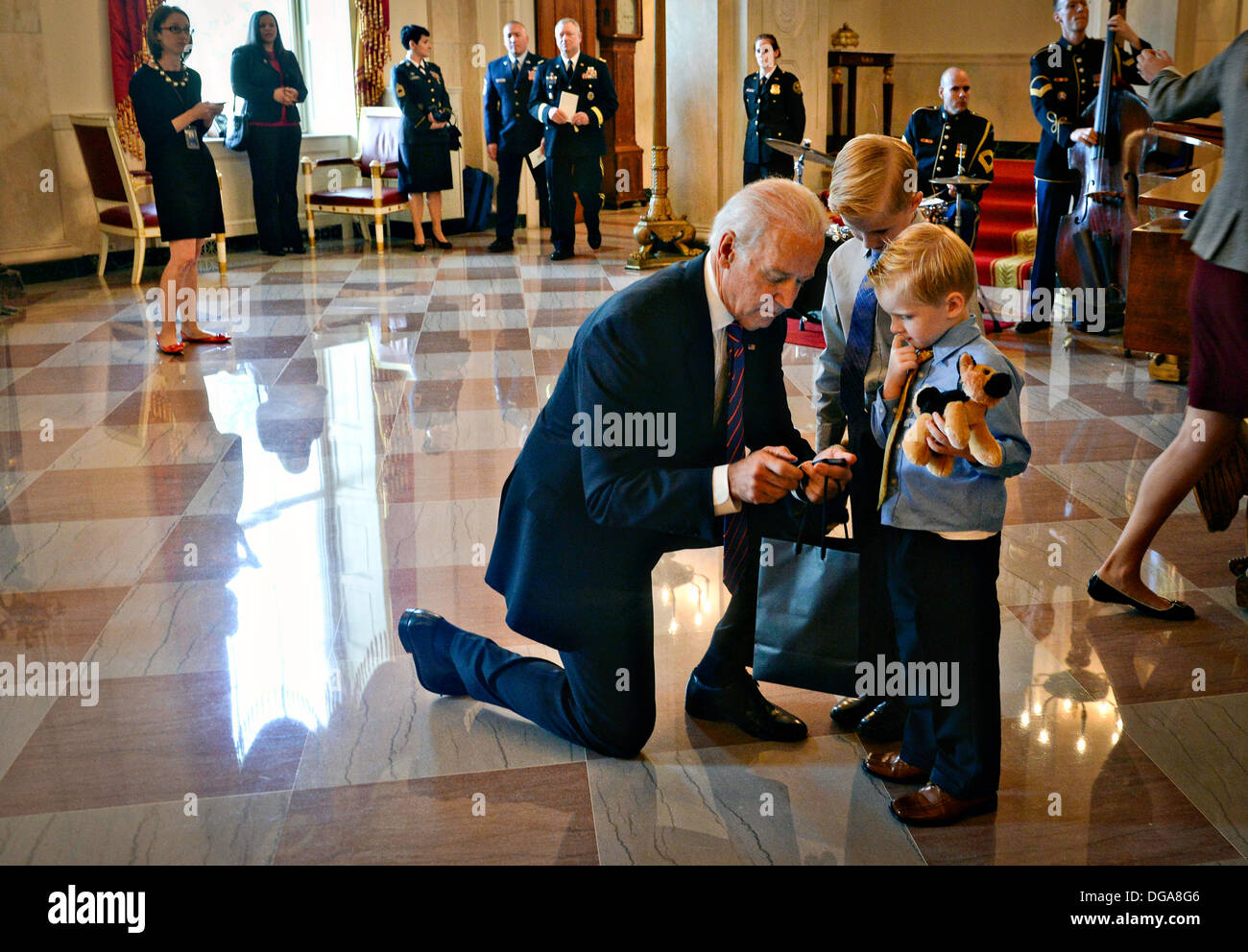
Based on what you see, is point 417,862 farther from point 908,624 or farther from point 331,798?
point 908,624

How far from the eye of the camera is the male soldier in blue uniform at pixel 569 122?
31.0 feet

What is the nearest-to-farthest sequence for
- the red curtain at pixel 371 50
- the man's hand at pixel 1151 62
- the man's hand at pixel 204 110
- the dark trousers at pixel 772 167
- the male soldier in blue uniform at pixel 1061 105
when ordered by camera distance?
the man's hand at pixel 1151 62 < the man's hand at pixel 204 110 < the male soldier in blue uniform at pixel 1061 105 < the dark trousers at pixel 772 167 < the red curtain at pixel 371 50

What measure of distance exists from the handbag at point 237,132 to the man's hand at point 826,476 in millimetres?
8786

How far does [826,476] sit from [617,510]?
1.31ft

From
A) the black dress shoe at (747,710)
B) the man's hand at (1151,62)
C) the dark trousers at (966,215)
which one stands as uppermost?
the man's hand at (1151,62)

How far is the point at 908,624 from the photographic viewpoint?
7.58 ft

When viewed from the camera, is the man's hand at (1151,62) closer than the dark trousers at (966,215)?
Yes

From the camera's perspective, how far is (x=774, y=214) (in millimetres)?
2188

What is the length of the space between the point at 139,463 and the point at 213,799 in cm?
253

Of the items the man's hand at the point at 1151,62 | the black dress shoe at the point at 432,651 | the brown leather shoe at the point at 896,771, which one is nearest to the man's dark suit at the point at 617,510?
the black dress shoe at the point at 432,651

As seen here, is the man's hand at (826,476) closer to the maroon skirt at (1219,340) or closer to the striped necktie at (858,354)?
the striped necktie at (858,354)

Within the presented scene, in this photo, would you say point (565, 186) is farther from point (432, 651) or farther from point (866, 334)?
point (866, 334)

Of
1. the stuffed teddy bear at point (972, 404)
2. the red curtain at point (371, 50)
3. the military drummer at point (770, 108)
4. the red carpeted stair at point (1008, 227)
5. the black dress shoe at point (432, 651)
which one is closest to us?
the stuffed teddy bear at point (972, 404)

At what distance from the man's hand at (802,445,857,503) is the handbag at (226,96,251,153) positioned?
8.79 m
